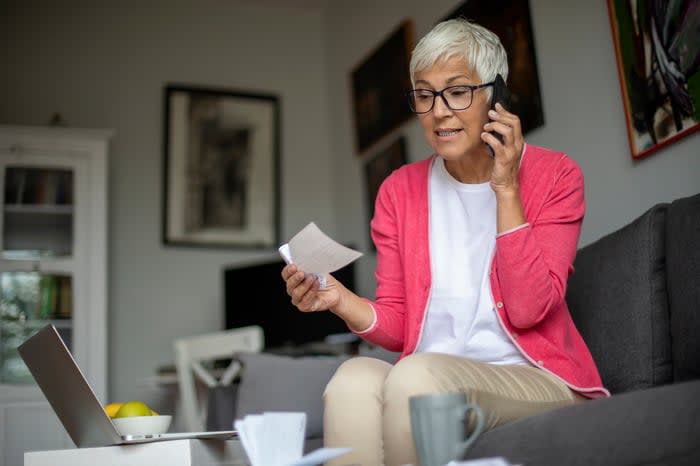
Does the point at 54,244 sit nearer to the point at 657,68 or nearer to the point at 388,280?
the point at 388,280

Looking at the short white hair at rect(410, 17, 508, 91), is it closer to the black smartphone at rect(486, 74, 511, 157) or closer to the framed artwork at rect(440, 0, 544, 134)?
the black smartphone at rect(486, 74, 511, 157)

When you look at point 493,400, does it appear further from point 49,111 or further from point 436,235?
point 49,111

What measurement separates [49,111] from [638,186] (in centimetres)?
331

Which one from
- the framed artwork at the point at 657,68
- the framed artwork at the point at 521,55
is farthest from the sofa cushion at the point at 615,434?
the framed artwork at the point at 521,55

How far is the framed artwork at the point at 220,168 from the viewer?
180 inches

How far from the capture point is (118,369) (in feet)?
14.2

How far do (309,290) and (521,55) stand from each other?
1842 millimetres

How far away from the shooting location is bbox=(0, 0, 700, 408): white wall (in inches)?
172

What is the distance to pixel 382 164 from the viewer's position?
4.07m

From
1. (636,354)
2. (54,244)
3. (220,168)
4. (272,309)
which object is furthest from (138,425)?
(220,168)

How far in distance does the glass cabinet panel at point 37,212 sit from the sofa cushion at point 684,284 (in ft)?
10.1

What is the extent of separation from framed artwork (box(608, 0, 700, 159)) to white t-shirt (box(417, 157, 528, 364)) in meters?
0.86

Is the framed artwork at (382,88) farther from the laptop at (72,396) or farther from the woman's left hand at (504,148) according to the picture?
the laptop at (72,396)

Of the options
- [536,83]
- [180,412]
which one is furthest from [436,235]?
[180,412]
